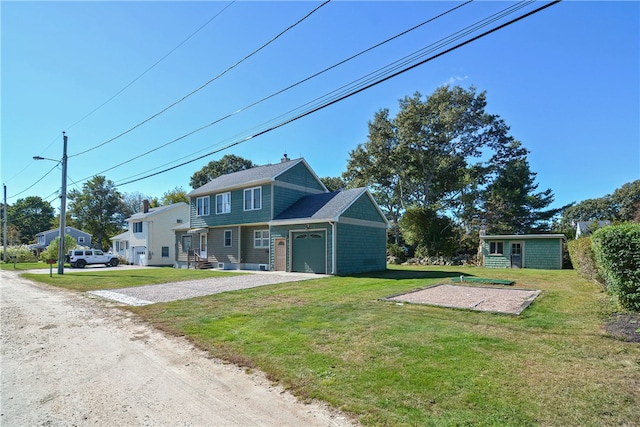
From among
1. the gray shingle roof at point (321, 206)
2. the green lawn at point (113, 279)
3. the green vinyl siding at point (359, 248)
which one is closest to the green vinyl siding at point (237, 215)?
the gray shingle roof at point (321, 206)

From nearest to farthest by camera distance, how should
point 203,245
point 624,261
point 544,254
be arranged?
point 624,261 < point 544,254 < point 203,245

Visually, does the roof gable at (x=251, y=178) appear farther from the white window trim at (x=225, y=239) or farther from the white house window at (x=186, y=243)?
the white house window at (x=186, y=243)

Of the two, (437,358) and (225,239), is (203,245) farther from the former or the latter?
(437,358)

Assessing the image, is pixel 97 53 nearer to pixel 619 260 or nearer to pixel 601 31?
pixel 601 31

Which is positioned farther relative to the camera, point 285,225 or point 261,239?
point 261,239

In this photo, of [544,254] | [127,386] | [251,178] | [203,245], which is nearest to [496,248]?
[544,254]

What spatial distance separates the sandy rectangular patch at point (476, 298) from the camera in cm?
813

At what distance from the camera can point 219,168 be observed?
184 ft

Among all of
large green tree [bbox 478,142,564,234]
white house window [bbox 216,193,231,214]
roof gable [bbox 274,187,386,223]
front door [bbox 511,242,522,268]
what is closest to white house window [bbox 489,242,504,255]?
front door [bbox 511,242,522,268]

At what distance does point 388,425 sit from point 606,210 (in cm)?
7479

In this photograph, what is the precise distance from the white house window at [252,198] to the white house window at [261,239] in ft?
5.33

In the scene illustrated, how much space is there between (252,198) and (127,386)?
18.4m

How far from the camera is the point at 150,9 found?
1003cm

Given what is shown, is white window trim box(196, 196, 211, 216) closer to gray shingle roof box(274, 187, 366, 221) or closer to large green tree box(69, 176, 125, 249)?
gray shingle roof box(274, 187, 366, 221)
